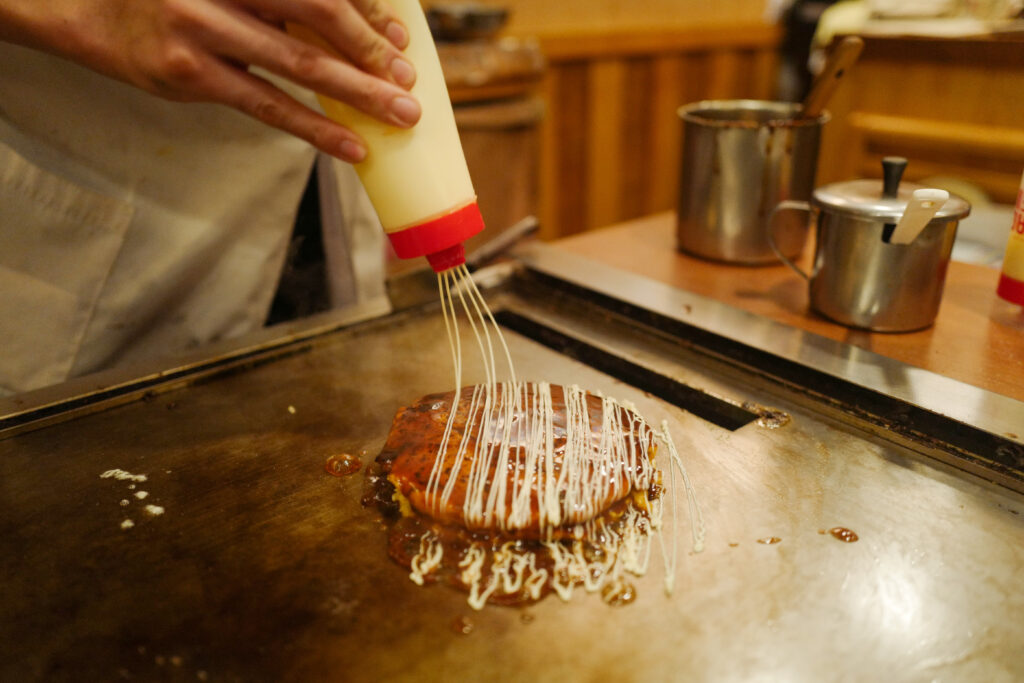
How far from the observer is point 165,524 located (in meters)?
0.87

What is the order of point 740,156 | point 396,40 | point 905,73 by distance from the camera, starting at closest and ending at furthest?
point 396,40, point 740,156, point 905,73

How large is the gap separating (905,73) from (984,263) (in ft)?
5.86

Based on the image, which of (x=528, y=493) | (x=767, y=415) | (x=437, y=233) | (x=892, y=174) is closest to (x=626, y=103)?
(x=892, y=174)

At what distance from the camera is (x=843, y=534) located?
0.83m

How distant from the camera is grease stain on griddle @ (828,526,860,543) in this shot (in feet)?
2.71

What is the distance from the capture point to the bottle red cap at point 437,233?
91 cm

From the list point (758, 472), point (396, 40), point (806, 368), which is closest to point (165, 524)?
point (396, 40)

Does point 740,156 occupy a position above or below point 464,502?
above

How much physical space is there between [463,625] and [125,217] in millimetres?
1021

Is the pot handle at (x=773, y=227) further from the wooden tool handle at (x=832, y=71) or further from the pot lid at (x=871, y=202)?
the wooden tool handle at (x=832, y=71)

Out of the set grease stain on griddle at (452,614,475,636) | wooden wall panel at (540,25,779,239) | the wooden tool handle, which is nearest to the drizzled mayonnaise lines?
grease stain on griddle at (452,614,475,636)

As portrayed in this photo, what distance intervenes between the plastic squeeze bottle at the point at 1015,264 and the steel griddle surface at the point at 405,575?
49 centimetres

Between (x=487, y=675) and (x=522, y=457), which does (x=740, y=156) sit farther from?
(x=487, y=675)

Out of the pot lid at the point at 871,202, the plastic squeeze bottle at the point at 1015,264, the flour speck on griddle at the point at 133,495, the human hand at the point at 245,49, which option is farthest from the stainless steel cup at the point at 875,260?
the flour speck on griddle at the point at 133,495
